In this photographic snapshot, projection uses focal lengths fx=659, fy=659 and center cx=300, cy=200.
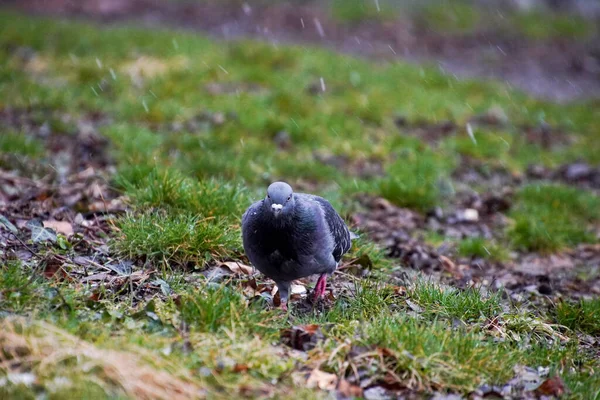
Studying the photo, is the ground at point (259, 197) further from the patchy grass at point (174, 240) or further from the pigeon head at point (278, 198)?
the pigeon head at point (278, 198)

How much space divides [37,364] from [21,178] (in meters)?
3.44

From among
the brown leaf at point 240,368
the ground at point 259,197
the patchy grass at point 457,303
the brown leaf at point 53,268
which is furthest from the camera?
the patchy grass at point 457,303

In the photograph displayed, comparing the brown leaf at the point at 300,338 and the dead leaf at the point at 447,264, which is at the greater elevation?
the brown leaf at the point at 300,338

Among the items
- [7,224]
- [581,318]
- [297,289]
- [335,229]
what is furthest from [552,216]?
[7,224]

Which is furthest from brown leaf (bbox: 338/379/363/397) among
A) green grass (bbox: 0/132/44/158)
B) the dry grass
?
green grass (bbox: 0/132/44/158)

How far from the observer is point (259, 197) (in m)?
6.17

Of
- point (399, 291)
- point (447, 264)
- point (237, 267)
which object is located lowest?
point (447, 264)

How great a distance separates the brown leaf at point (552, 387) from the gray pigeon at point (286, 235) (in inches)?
58.5

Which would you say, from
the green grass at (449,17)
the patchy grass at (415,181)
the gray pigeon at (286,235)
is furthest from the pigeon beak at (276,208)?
the green grass at (449,17)

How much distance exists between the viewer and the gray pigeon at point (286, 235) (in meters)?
3.98

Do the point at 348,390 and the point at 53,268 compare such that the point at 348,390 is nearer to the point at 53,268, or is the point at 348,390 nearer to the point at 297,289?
the point at 297,289

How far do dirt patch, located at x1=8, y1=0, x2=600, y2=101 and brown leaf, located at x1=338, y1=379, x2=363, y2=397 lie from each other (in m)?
10.9

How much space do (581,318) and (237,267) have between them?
2.57m

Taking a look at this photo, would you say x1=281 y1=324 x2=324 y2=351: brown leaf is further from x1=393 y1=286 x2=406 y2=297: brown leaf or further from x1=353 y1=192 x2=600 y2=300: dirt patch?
x1=353 y1=192 x2=600 y2=300: dirt patch
